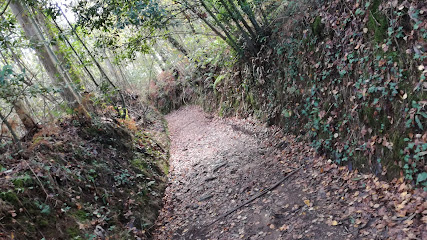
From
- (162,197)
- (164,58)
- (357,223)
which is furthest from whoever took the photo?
(164,58)

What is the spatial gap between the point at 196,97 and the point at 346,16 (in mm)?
13177

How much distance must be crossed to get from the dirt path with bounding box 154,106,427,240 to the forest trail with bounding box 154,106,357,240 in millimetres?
13

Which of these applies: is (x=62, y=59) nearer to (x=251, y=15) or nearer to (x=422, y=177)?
(x=251, y=15)

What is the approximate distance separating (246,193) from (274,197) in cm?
79

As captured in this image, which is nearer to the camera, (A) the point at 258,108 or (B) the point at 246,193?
(B) the point at 246,193

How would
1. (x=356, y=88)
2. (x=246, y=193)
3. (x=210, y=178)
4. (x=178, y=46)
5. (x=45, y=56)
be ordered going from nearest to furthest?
(x=356, y=88) < (x=246, y=193) < (x=210, y=178) < (x=45, y=56) < (x=178, y=46)

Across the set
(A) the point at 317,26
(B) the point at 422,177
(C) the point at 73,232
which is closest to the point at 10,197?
(C) the point at 73,232

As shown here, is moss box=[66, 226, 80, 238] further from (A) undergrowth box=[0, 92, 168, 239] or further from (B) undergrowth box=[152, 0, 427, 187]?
(B) undergrowth box=[152, 0, 427, 187]

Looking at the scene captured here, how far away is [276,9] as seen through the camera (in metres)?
8.81

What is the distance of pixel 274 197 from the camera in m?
5.49

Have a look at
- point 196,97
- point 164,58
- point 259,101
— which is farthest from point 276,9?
point 164,58

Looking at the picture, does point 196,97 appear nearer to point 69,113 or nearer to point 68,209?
point 69,113

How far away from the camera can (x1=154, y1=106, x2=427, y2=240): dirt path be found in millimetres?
3861

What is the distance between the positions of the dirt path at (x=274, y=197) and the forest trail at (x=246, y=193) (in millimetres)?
13
